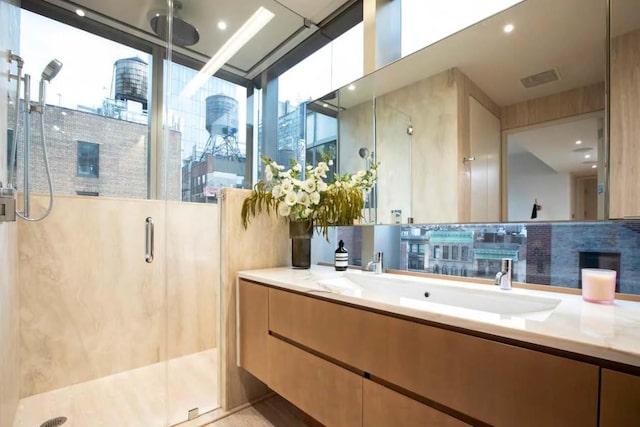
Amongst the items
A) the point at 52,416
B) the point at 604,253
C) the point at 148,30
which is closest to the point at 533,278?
the point at 604,253

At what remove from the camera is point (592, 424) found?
0.62 metres

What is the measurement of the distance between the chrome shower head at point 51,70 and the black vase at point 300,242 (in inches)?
70.4

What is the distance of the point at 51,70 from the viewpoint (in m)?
1.96

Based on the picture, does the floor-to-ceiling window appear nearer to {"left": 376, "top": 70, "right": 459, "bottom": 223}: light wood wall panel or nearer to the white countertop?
{"left": 376, "top": 70, "right": 459, "bottom": 223}: light wood wall panel

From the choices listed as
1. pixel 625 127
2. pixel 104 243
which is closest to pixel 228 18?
pixel 104 243

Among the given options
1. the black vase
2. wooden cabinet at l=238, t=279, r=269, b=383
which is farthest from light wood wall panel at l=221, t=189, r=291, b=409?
the black vase

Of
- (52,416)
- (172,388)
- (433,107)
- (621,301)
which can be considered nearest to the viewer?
(621,301)

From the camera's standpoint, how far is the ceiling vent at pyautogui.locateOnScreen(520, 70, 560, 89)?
1179mm

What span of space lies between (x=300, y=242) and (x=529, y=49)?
4.72 ft

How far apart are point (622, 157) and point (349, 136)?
1.32 metres

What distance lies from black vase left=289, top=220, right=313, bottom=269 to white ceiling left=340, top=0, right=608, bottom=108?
3.48ft

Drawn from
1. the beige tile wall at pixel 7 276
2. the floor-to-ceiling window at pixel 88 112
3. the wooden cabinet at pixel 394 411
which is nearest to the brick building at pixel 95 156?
the floor-to-ceiling window at pixel 88 112

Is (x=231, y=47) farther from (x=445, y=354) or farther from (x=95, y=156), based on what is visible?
(x=445, y=354)

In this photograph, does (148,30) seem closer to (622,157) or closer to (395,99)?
(395,99)
